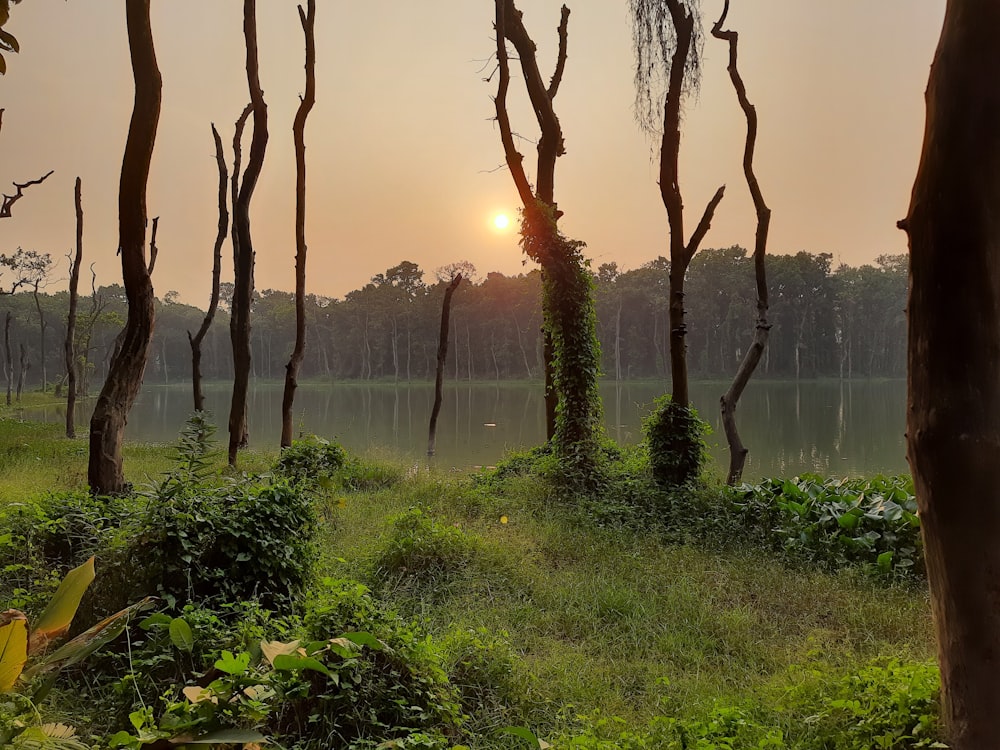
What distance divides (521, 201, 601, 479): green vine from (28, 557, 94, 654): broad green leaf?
7125 millimetres

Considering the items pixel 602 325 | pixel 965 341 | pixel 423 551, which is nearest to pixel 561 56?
pixel 423 551

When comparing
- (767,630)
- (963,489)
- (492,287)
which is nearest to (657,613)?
(767,630)

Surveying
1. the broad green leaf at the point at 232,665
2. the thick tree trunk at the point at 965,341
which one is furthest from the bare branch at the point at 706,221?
the broad green leaf at the point at 232,665

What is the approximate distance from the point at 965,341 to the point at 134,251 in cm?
654

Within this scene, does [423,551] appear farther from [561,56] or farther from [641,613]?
[561,56]

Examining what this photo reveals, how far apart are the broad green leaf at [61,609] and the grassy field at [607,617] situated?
1.45 metres

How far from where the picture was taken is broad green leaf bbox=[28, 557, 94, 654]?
2.12 metres

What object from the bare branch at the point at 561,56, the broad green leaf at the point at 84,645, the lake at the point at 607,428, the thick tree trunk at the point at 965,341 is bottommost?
the lake at the point at 607,428

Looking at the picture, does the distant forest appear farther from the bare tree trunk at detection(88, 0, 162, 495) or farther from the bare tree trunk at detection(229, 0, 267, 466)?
the bare tree trunk at detection(88, 0, 162, 495)

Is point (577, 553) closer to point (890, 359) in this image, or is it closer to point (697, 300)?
point (697, 300)

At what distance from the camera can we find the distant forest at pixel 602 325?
1970 inches

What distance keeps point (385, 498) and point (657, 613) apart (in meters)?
4.62

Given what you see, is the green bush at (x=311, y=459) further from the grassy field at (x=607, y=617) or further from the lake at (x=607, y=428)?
the lake at (x=607, y=428)

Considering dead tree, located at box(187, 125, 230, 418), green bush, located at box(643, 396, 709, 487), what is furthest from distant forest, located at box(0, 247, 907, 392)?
green bush, located at box(643, 396, 709, 487)
